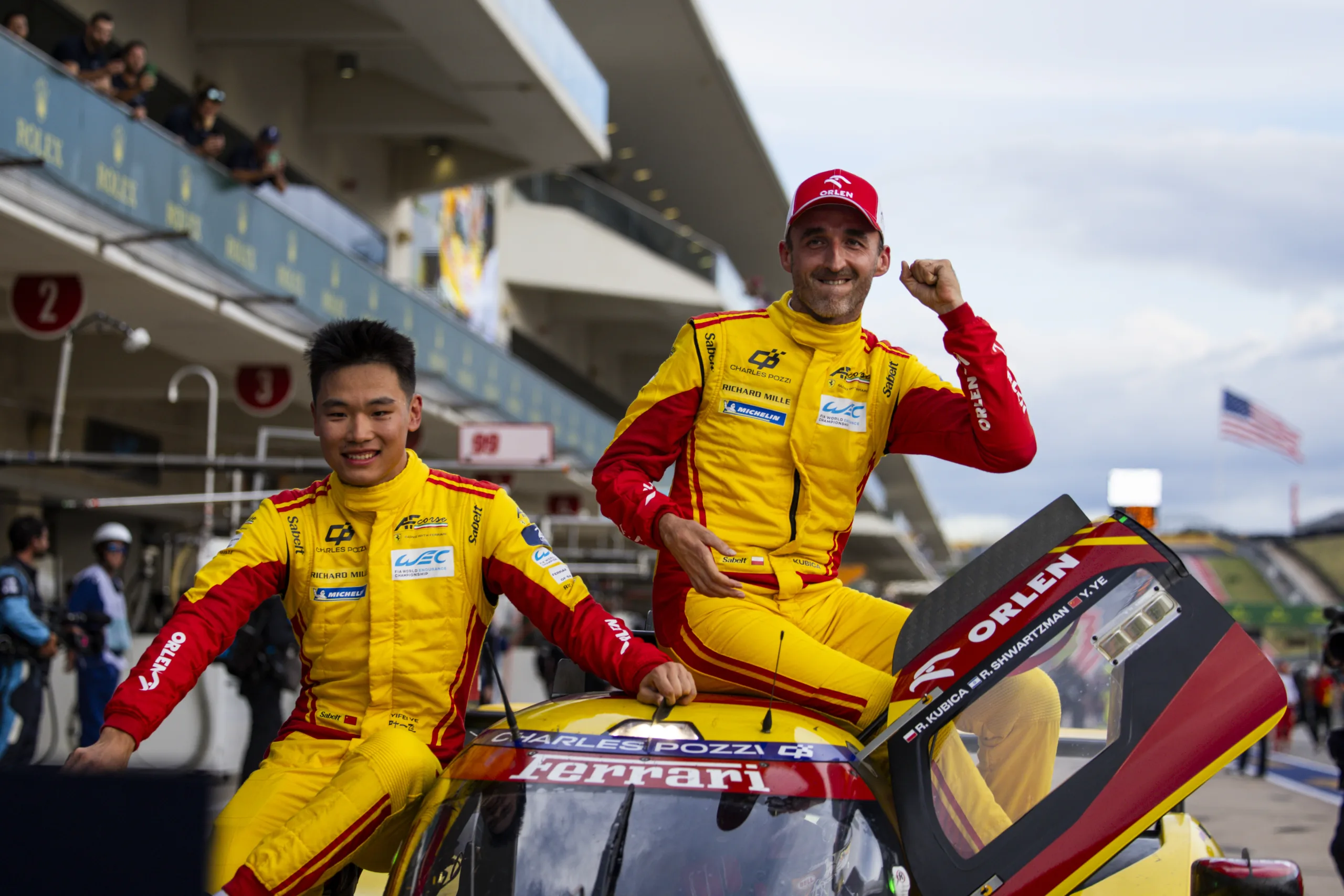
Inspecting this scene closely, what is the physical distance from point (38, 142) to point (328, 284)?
5783 millimetres

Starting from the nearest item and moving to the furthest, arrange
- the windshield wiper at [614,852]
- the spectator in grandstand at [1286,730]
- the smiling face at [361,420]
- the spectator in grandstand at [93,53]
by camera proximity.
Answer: the windshield wiper at [614,852] → the smiling face at [361,420] → the spectator in grandstand at [93,53] → the spectator in grandstand at [1286,730]

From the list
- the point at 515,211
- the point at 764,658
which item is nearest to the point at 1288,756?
the point at 515,211

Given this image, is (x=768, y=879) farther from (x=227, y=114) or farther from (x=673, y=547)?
(x=227, y=114)

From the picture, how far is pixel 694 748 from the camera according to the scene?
328 centimetres

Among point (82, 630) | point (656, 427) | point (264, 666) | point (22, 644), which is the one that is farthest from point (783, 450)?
point (82, 630)

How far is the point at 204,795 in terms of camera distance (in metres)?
2.35

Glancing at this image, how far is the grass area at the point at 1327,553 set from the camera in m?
92.4

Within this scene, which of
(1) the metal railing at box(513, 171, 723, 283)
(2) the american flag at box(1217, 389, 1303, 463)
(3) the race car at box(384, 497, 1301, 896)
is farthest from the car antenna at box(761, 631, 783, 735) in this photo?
(2) the american flag at box(1217, 389, 1303, 463)

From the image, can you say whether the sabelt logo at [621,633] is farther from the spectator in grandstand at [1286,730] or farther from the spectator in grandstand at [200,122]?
the spectator in grandstand at [1286,730]

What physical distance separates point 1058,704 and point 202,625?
2.06 m

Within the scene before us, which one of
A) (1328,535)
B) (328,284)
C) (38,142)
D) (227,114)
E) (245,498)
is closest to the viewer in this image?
(38,142)

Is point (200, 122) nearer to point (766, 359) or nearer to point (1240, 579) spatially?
point (766, 359)

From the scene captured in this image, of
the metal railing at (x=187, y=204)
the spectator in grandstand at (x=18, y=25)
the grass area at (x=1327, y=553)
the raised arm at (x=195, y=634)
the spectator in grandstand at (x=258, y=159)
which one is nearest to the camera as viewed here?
the raised arm at (x=195, y=634)

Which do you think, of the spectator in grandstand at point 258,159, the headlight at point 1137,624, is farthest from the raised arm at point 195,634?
the spectator in grandstand at point 258,159
